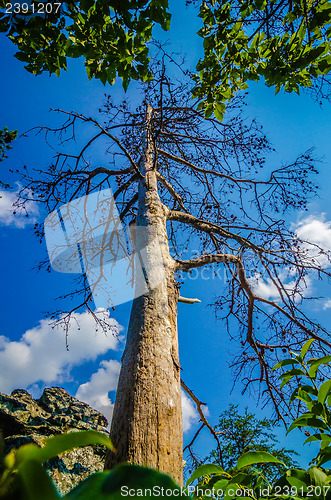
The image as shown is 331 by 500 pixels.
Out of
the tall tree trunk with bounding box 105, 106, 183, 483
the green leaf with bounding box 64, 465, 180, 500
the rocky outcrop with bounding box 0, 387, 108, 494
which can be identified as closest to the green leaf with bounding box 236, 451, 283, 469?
the green leaf with bounding box 64, 465, 180, 500

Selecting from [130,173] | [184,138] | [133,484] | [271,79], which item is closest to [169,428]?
[133,484]

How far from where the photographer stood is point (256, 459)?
720 mm

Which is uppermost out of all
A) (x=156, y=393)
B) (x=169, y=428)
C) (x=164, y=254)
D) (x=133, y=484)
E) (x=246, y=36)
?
(x=246, y=36)

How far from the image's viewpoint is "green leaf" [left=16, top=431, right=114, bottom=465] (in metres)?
0.28

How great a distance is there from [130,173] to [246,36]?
2.62 metres

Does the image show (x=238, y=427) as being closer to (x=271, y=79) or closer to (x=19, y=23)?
(x=271, y=79)

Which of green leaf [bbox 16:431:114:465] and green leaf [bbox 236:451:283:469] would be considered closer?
green leaf [bbox 16:431:114:465]

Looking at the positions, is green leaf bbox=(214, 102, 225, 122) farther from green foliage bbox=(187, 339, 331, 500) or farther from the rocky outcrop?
the rocky outcrop

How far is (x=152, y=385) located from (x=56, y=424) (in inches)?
65.1

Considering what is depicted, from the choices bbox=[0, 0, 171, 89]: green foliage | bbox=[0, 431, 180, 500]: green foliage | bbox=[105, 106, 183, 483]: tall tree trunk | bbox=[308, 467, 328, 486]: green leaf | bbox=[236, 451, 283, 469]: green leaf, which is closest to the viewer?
bbox=[0, 431, 180, 500]: green foliage

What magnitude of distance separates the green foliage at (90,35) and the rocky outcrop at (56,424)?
8.86 feet

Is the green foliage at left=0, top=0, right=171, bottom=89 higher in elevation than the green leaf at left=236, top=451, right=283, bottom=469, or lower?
higher

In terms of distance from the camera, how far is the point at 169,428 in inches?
57.7

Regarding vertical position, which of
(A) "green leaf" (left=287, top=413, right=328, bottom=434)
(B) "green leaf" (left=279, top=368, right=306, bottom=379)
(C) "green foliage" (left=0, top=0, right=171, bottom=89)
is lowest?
(A) "green leaf" (left=287, top=413, right=328, bottom=434)
